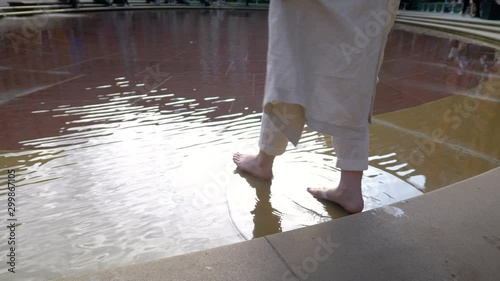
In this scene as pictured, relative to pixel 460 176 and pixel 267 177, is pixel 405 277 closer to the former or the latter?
pixel 267 177

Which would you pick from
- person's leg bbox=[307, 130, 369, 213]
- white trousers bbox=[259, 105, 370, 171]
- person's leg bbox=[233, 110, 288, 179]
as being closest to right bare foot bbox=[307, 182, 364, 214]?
person's leg bbox=[307, 130, 369, 213]

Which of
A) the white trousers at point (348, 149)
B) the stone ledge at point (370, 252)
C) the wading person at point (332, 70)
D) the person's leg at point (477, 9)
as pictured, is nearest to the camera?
the stone ledge at point (370, 252)

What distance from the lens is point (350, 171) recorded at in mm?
1549

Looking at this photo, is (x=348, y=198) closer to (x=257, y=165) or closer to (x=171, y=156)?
(x=257, y=165)

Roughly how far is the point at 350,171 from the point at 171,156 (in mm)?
981

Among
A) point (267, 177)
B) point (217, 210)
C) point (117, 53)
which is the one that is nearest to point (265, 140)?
point (267, 177)

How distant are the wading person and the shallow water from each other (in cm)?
31

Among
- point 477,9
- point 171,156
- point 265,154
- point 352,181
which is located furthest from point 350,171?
point 477,9

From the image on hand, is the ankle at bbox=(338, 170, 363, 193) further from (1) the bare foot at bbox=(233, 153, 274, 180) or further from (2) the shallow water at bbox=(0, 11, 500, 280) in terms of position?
(1) the bare foot at bbox=(233, 153, 274, 180)

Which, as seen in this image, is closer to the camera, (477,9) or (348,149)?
(348,149)

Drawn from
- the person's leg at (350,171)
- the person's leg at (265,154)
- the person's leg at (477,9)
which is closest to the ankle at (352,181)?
the person's leg at (350,171)

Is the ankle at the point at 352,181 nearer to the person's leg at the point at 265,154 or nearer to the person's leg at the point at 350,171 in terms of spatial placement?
the person's leg at the point at 350,171

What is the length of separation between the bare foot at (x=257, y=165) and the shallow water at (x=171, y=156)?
0.04 m

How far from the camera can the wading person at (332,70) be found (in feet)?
4.37
